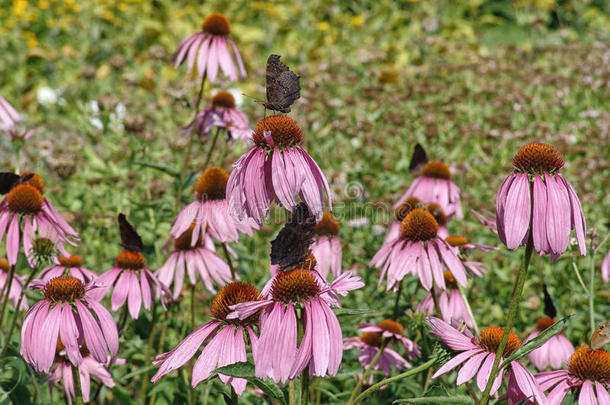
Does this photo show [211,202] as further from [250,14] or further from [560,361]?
[250,14]

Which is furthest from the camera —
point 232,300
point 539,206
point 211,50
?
point 211,50

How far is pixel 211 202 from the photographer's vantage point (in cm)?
227

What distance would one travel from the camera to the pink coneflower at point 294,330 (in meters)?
1.24

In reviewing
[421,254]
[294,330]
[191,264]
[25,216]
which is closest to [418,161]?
[421,254]

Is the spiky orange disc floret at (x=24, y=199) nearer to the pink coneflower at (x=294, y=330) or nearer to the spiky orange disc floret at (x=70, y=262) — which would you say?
the spiky orange disc floret at (x=70, y=262)

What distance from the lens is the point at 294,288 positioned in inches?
51.6

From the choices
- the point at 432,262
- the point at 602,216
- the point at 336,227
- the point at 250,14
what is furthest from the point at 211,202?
the point at 250,14

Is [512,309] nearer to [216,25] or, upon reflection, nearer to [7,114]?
[7,114]

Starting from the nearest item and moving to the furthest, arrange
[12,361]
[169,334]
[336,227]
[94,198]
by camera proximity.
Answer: [12,361], [336,227], [169,334], [94,198]

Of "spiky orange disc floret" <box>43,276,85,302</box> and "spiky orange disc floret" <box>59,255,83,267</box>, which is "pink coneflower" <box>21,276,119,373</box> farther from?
"spiky orange disc floret" <box>59,255,83,267</box>

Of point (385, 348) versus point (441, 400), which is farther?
point (385, 348)

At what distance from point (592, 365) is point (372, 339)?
3.17ft

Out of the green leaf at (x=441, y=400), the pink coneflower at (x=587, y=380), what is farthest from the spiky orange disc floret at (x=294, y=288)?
the pink coneflower at (x=587, y=380)

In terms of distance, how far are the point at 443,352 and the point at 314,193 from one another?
49 centimetres
